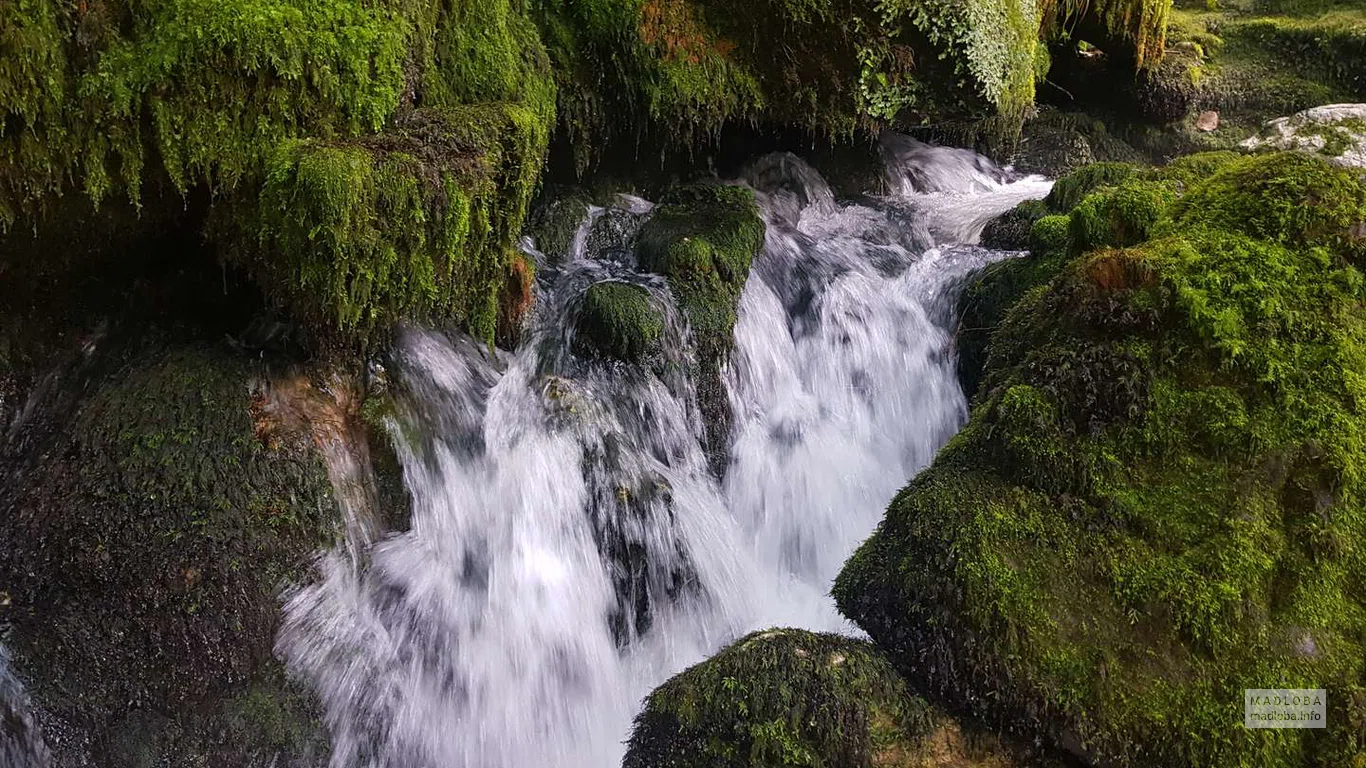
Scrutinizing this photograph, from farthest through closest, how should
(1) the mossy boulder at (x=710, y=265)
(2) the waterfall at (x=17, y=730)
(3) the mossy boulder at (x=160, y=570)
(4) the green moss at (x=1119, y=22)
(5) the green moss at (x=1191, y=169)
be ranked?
(4) the green moss at (x=1119, y=22)
(5) the green moss at (x=1191, y=169)
(1) the mossy boulder at (x=710, y=265)
(3) the mossy boulder at (x=160, y=570)
(2) the waterfall at (x=17, y=730)

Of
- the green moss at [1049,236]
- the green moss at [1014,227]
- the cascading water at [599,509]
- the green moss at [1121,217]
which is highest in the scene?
the green moss at [1121,217]

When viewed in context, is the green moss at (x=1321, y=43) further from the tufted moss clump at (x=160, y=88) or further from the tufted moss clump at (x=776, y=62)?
the tufted moss clump at (x=160, y=88)

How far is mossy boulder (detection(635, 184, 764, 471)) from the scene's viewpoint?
16.7ft

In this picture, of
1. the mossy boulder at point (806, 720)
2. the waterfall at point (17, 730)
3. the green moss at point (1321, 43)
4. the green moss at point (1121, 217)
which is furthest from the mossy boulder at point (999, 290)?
the green moss at point (1321, 43)

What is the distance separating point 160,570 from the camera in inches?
130

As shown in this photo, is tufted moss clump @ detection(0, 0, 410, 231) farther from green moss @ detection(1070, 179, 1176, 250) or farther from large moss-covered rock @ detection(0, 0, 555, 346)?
green moss @ detection(1070, 179, 1176, 250)

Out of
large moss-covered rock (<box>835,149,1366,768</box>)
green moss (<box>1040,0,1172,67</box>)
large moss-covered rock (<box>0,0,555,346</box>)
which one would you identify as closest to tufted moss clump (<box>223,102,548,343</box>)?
large moss-covered rock (<box>0,0,555,346</box>)

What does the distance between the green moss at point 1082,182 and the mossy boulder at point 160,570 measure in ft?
18.2

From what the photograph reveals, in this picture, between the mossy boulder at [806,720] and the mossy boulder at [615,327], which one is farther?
the mossy boulder at [615,327]

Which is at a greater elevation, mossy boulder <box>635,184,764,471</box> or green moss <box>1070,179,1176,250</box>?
green moss <box>1070,179,1176,250</box>

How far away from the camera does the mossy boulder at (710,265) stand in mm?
5086

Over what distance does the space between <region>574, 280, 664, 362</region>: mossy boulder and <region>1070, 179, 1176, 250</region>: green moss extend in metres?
2.30

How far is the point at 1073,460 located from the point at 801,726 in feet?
4.23

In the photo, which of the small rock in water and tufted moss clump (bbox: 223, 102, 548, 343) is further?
the small rock in water
